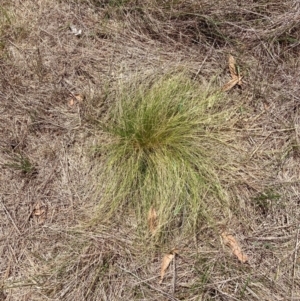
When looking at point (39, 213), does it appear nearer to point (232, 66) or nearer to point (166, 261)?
point (166, 261)

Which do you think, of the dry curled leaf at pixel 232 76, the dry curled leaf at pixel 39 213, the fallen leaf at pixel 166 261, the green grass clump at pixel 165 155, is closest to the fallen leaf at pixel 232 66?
the dry curled leaf at pixel 232 76

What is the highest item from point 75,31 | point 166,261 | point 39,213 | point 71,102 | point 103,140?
point 75,31

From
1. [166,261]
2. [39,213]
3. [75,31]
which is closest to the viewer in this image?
[166,261]

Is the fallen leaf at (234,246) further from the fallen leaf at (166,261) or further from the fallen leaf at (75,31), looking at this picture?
the fallen leaf at (75,31)

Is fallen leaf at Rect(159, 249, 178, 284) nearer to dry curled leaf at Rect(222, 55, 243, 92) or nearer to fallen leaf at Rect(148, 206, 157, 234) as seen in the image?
fallen leaf at Rect(148, 206, 157, 234)

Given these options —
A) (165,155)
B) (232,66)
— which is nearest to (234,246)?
(165,155)

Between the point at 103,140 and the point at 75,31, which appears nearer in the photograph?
the point at 103,140

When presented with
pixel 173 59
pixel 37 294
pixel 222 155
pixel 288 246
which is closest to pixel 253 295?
pixel 288 246
